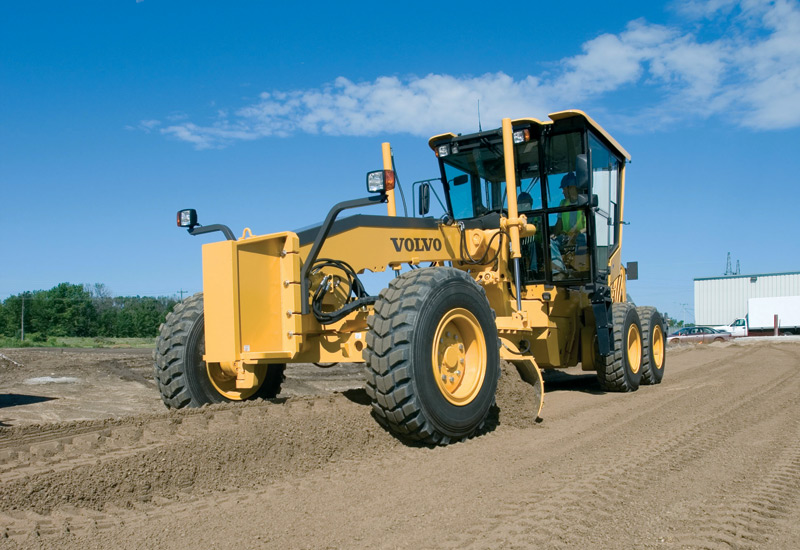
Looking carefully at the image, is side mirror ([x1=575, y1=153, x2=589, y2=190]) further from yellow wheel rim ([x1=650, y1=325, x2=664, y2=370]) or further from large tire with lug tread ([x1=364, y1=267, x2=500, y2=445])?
yellow wheel rim ([x1=650, y1=325, x2=664, y2=370])

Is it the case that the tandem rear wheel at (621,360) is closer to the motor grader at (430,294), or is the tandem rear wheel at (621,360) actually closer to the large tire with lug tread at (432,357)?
the motor grader at (430,294)

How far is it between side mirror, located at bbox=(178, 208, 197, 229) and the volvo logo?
73.4 inches

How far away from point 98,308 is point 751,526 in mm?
67364

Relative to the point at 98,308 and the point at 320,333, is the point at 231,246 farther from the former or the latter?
the point at 98,308

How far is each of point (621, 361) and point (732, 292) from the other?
48.5 metres

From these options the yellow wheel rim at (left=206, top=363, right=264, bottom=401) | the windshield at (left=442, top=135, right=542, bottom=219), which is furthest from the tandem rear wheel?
the yellow wheel rim at (left=206, top=363, right=264, bottom=401)

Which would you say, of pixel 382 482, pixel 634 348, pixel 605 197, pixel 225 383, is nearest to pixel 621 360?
pixel 634 348

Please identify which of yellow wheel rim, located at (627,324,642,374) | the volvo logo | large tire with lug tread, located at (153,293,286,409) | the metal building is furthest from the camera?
the metal building

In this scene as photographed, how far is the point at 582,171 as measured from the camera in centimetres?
880

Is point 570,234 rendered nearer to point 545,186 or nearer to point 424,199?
point 545,186

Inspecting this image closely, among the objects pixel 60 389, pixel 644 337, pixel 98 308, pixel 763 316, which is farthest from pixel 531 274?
pixel 98 308

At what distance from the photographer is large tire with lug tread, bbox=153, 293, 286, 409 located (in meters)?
5.88

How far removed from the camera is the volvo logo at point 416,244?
6.61 metres

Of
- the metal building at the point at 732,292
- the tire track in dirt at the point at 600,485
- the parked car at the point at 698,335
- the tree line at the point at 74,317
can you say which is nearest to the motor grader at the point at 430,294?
the tire track in dirt at the point at 600,485
